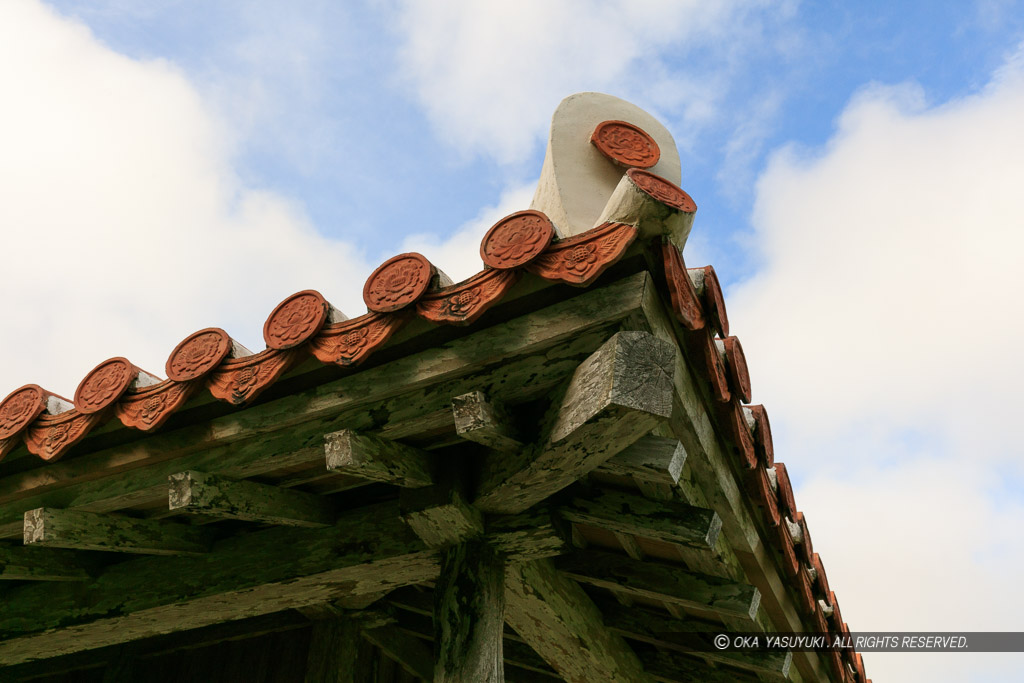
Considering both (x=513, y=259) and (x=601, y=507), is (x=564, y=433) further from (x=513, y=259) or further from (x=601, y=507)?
(x=601, y=507)

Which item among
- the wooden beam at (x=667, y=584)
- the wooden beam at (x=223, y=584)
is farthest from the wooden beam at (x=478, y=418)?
the wooden beam at (x=667, y=584)

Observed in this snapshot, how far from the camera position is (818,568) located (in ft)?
11.4

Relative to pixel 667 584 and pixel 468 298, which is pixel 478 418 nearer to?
pixel 468 298

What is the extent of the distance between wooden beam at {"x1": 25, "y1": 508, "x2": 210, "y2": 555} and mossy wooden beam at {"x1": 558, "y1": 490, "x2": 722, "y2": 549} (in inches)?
50.9

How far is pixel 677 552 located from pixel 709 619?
536 mm

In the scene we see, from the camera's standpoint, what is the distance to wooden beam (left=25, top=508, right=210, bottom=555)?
8.75ft

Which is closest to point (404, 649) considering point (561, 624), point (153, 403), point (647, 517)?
point (561, 624)

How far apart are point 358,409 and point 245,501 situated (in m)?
0.48

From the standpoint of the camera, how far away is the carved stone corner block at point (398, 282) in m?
2.14

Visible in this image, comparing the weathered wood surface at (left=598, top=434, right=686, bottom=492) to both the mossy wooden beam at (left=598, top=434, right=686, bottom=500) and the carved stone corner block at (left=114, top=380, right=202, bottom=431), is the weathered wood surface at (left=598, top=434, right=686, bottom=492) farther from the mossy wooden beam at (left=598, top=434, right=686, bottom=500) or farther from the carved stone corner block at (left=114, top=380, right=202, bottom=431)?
the carved stone corner block at (left=114, top=380, right=202, bottom=431)

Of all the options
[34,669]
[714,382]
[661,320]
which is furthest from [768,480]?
[34,669]

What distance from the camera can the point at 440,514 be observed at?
252cm

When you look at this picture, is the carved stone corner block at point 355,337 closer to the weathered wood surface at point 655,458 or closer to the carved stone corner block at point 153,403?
the carved stone corner block at point 153,403

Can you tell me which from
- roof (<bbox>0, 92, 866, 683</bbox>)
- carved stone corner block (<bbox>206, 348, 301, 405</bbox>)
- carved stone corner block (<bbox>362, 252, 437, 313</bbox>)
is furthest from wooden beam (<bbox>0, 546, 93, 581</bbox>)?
carved stone corner block (<bbox>362, 252, 437, 313</bbox>)
